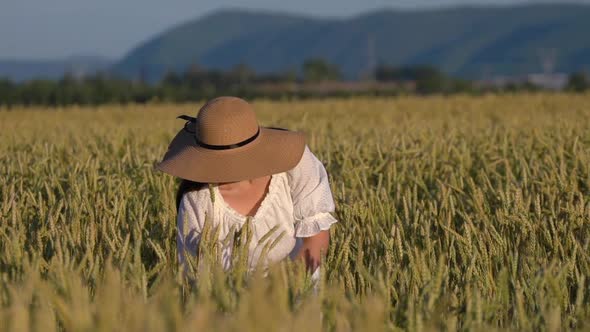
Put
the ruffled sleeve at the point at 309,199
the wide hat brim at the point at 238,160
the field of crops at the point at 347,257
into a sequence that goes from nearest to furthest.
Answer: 1. the field of crops at the point at 347,257
2. the wide hat brim at the point at 238,160
3. the ruffled sleeve at the point at 309,199

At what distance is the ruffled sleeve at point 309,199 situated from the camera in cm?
260

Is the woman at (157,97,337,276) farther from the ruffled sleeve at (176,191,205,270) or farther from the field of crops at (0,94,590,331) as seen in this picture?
the field of crops at (0,94,590,331)

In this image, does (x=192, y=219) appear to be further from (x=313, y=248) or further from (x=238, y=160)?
(x=313, y=248)

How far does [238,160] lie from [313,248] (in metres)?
0.34

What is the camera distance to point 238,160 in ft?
8.25

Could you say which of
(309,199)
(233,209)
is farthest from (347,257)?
(233,209)

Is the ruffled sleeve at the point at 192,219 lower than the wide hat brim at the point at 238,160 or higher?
lower

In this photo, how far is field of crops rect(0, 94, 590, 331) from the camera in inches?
55.8

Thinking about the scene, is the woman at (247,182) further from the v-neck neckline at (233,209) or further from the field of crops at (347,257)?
the field of crops at (347,257)

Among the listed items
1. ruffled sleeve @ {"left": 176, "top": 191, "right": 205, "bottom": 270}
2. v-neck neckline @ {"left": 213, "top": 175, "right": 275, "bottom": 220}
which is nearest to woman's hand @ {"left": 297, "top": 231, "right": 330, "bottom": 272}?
v-neck neckline @ {"left": 213, "top": 175, "right": 275, "bottom": 220}

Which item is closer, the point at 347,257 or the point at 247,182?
the point at 347,257

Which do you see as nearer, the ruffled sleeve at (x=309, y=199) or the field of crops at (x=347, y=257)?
the field of crops at (x=347, y=257)

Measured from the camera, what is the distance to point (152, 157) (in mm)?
4867

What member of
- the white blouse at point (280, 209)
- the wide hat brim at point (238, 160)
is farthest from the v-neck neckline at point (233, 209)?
the wide hat brim at point (238, 160)
